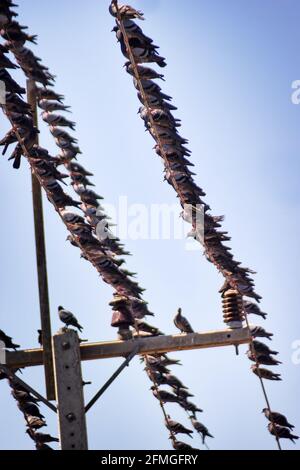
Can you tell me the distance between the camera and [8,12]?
2050 cm

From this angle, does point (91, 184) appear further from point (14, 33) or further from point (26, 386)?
point (26, 386)

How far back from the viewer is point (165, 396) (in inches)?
995

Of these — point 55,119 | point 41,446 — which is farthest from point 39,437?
point 55,119

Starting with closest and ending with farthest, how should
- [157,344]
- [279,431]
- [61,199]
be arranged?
[157,344] → [61,199] → [279,431]

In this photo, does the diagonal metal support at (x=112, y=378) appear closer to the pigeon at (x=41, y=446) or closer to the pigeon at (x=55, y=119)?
the pigeon at (x=41, y=446)

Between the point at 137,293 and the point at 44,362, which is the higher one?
the point at 137,293

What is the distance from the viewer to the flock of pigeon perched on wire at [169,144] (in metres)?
20.3

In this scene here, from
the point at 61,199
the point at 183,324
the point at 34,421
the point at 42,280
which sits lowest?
the point at 34,421

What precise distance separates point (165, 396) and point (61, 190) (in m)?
5.31

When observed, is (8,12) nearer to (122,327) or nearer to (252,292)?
(122,327)

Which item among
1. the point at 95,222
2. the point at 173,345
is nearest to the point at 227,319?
the point at 173,345
